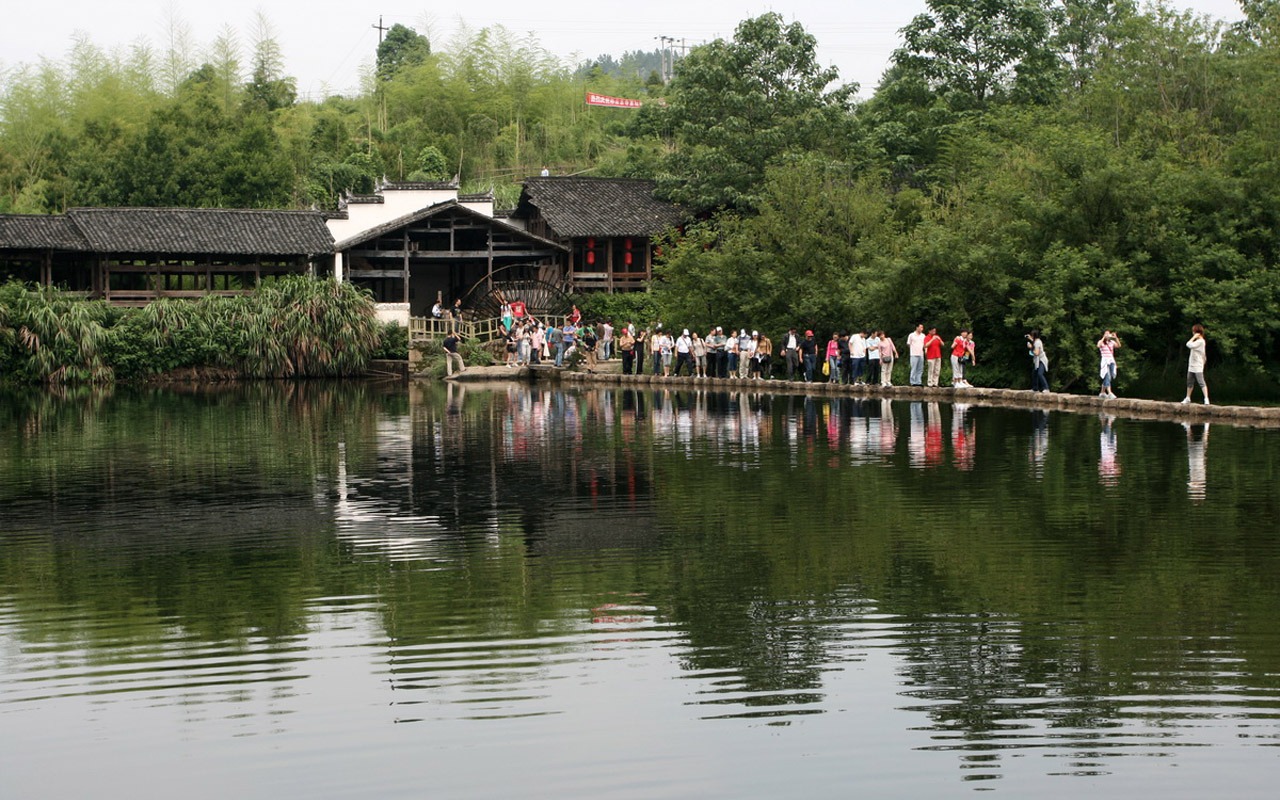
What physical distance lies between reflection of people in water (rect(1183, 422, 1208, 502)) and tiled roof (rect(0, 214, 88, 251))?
3622cm

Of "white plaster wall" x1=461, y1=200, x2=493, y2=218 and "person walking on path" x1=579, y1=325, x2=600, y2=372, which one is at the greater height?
"white plaster wall" x1=461, y1=200, x2=493, y2=218

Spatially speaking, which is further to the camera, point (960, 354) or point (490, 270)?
point (490, 270)

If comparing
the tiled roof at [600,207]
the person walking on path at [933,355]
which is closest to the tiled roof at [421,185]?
the tiled roof at [600,207]

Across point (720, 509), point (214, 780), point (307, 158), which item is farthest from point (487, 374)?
point (214, 780)

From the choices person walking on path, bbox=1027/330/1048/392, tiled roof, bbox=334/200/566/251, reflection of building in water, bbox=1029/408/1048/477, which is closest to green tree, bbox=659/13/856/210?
tiled roof, bbox=334/200/566/251

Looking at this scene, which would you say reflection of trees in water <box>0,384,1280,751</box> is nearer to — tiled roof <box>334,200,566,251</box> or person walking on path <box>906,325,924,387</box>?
person walking on path <box>906,325,924,387</box>

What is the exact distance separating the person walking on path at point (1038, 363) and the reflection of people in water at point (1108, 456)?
165 inches

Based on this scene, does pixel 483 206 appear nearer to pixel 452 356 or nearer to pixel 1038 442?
pixel 452 356

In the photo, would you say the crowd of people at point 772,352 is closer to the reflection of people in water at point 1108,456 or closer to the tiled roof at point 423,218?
the reflection of people in water at point 1108,456

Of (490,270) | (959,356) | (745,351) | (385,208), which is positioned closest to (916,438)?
(959,356)

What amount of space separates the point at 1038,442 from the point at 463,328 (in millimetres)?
30994

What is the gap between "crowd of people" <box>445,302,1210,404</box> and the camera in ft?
108

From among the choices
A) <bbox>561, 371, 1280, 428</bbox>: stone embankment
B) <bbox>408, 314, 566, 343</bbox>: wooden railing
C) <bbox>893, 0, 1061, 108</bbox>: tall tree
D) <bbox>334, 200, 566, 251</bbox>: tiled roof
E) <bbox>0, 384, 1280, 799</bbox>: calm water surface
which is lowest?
<bbox>0, 384, 1280, 799</bbox>: calm water surface

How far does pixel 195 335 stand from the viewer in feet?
161
